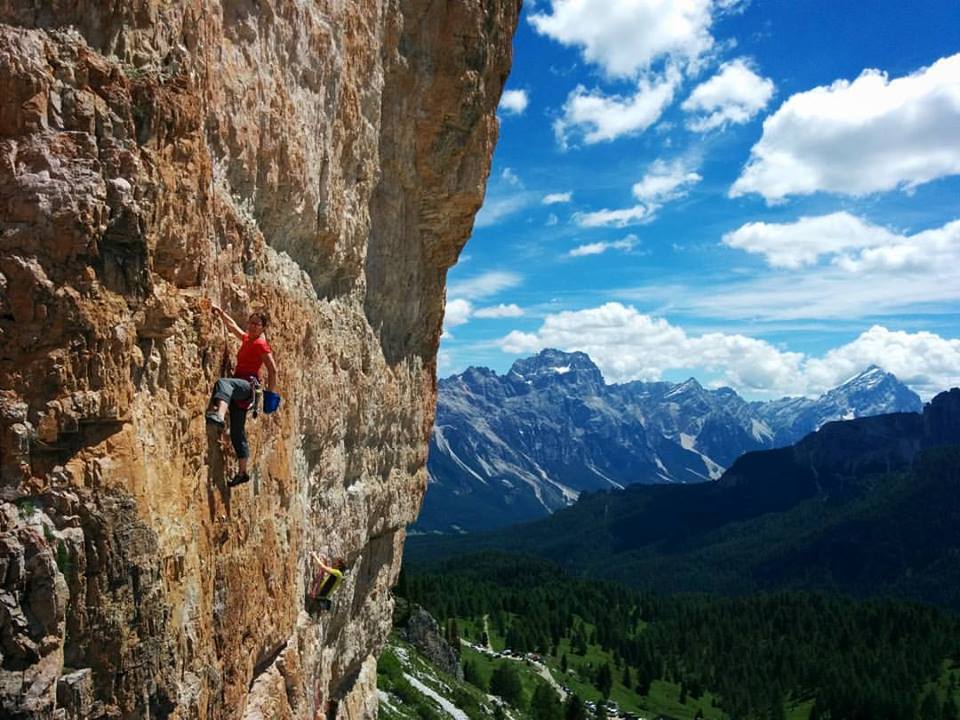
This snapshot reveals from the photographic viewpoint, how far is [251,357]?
10.9m

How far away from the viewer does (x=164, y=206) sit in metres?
8.72

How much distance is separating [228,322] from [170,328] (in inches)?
60.1

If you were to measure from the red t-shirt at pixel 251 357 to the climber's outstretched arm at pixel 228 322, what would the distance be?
24 centimetres

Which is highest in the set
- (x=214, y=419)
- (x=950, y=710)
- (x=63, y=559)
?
(x=214, y=419)

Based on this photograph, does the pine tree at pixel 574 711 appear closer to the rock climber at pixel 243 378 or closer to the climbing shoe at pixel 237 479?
the climbing shoe at pixel 237 479

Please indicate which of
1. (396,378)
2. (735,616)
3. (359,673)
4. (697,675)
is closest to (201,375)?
(396,378)

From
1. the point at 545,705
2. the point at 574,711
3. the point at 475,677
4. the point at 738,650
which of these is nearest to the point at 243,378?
the point at 574,711

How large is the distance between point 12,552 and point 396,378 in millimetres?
16164

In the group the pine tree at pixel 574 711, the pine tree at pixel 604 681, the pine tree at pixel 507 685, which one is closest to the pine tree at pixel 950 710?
the pine tree at pixel 604 681

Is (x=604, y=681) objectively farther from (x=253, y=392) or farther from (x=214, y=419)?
(x=214, y=419)

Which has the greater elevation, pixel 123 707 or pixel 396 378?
pixel 396 378

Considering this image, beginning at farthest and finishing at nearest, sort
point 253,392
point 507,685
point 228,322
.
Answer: point 507,685 → point 253,392 → point 228,322

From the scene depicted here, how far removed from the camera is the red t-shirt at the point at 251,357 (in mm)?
10812

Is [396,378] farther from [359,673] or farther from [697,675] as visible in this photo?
[697,675]
